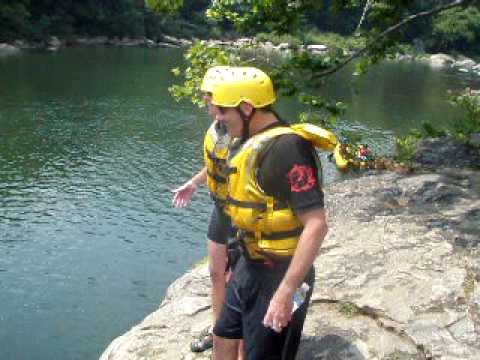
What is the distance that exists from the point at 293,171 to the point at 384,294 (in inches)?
100

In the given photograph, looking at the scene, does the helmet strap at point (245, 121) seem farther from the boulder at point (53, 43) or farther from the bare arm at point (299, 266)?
the boulder at point (53, 43)

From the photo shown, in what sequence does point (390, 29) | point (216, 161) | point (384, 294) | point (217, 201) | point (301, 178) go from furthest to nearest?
point (390, 29)
point (384, 294)
point (217, 201)
point (216, 161)
point (301, 178)

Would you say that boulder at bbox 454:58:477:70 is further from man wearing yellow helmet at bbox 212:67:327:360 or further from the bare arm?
the bare arm

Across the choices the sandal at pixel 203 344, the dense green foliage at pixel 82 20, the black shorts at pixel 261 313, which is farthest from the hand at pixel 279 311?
the dense green foliage at pixel 82 20

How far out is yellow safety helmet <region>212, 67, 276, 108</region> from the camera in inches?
131

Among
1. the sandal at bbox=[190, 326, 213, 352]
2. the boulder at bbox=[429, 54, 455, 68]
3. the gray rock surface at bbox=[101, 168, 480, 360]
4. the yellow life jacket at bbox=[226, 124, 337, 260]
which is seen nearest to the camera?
the yellow life jacket at bbox=[226, 124, 337, 260]

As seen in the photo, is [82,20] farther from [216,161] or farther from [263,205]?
[263,205]

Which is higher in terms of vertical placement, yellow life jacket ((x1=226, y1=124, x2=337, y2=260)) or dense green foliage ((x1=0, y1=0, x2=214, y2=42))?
yellow life jacket ((x1=226, y1=124, x2=337, y2=260))

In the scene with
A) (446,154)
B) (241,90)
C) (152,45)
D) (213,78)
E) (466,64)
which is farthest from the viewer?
(466,64)

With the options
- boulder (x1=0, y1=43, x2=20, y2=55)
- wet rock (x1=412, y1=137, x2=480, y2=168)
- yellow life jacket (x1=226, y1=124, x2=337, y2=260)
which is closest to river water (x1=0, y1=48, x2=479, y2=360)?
wet rock (x1=412, y1=137, x2=480, y2=168)

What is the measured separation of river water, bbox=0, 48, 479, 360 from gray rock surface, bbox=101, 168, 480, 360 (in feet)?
14.7

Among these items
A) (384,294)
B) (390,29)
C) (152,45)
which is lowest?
(152,45)

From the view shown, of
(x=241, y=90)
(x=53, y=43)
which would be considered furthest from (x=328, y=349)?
(x=53, y=43)

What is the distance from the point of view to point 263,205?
3385 mm
